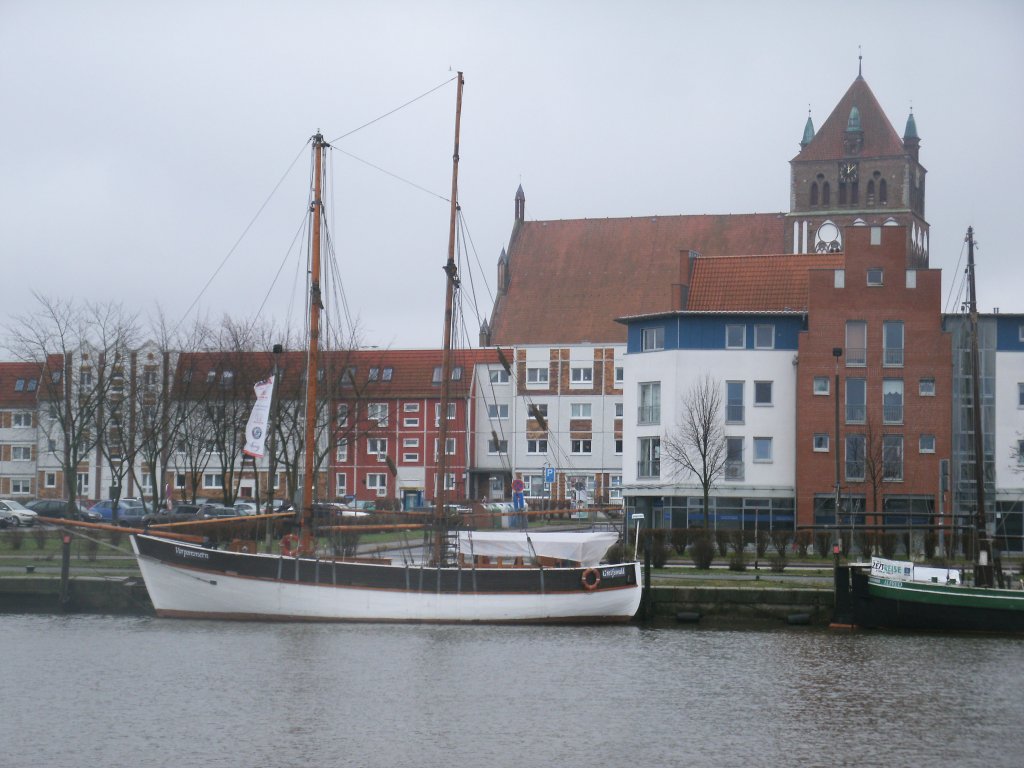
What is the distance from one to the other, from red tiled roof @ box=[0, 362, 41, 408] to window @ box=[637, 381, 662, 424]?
52914mm

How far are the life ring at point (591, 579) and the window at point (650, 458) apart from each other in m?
29.9

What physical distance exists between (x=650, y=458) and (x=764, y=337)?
8.28 metres

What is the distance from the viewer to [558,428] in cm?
10675

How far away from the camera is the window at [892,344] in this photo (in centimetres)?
6756

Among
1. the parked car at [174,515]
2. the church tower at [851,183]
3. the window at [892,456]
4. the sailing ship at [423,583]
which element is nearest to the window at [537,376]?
the church tower at [851,183]

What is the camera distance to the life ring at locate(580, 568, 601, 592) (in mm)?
42200

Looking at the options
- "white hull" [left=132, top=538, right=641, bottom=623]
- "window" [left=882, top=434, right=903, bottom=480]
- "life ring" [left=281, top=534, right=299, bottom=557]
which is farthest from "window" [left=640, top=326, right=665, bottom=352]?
"life ring" [left=281, top=534, right=299, bottom=557]

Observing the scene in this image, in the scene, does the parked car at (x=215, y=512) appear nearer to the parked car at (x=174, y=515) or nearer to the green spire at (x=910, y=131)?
the parked car at (x=174, y=515)

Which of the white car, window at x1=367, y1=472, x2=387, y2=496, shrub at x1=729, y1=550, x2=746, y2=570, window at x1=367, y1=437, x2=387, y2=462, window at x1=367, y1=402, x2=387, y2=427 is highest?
window at x1=367, y1=402, x2=387, y2=427

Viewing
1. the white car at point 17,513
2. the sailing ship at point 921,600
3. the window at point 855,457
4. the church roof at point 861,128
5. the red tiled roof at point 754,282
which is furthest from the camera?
the church roof at point 861,128

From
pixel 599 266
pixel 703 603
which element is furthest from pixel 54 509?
pixel 599 266

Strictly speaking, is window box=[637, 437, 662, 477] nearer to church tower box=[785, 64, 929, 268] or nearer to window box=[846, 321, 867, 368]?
window box=[846, 321, 867, 368]

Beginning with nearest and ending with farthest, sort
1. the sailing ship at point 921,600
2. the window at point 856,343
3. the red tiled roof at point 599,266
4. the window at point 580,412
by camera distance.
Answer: the sailing ship at point 921,600 < the window at point 856,343 < the window at point 580,412 < the red tiled roof at point 599,266

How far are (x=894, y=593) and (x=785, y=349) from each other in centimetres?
3033
